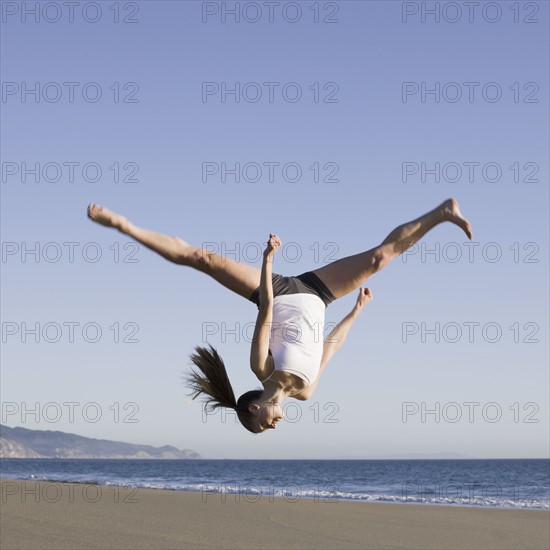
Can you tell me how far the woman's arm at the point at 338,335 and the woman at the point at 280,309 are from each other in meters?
0.02

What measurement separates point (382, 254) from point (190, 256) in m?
1.25

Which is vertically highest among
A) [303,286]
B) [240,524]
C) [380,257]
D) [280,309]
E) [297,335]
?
[380,257]

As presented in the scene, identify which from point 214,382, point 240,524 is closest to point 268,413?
point 214,382

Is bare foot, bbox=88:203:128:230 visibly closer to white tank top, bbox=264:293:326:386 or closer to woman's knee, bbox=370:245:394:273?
white tank top, bbox=264:293:326:386

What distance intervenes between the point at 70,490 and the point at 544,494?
82.9 feet

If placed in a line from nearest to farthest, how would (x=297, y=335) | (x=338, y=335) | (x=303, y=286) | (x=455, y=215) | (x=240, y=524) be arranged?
1. (x=455, y=215)
2. (x=297, y=335)
3. (x=303, y=286)
4. (x=338, y=335)
5. (x=240, y=524)

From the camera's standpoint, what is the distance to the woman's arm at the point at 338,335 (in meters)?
5.49

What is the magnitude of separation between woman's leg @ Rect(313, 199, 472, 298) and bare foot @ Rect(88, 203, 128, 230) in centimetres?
166

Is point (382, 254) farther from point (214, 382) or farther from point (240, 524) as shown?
point (240, 524)

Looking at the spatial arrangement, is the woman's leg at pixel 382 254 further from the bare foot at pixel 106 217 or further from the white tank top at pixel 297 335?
the bare foot at pixel 106 217

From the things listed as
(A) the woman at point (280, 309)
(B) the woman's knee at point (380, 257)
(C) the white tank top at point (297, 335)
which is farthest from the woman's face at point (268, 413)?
(B) the woman's knee at point (380, 257)

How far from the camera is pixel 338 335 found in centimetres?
588

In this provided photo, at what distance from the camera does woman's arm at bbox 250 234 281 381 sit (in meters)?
4.38

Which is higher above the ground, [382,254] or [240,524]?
[382,254]
